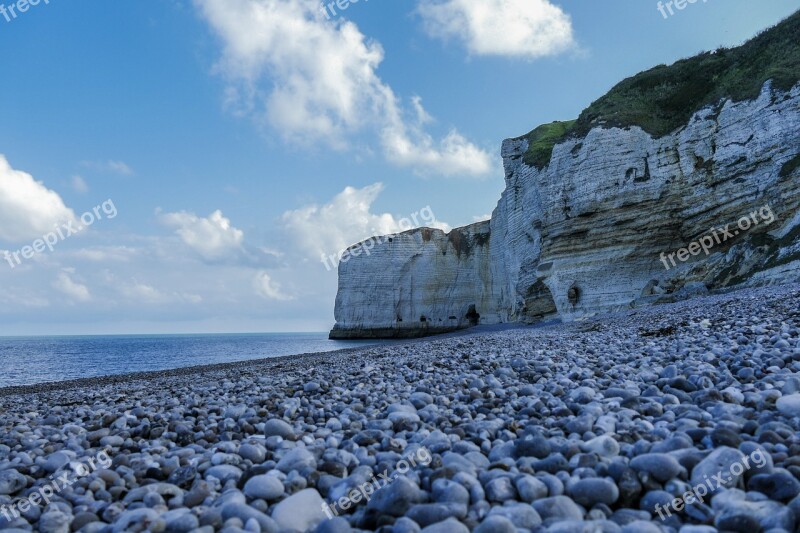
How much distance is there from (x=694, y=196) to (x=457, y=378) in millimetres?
20763

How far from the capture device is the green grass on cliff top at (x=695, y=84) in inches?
830

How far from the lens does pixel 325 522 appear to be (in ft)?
6.87

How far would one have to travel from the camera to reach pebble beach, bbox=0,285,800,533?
208 cm

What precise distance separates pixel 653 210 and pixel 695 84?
8918mm

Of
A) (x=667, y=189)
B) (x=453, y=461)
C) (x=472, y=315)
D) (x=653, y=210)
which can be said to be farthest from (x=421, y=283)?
(x=453, y=461)

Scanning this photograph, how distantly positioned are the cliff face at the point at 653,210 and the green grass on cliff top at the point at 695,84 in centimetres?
74

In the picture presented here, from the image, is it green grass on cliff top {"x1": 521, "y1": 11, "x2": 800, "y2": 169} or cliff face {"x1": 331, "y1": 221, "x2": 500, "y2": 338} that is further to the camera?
cliff face {"x1": 331, "y1": 221, "x2": 500, "y2": 338}

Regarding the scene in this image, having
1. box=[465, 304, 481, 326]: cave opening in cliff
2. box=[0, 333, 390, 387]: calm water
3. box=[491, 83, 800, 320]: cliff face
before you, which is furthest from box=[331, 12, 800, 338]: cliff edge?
box=[0, 333, 390, 387]: calm water

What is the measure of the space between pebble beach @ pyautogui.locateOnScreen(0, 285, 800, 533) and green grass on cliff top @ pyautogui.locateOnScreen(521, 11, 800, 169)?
2130cm

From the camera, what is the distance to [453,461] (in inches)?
106

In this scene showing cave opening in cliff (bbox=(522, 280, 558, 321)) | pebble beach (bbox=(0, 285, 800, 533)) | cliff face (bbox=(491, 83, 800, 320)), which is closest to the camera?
pebble beach (bbox=(0, 285, 800, 533))

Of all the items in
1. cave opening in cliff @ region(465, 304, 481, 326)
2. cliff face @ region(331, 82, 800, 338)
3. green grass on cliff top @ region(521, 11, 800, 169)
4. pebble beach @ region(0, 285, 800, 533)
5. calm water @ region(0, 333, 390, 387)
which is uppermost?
green grass on cliff top @ region(521, 11, 800, 169)

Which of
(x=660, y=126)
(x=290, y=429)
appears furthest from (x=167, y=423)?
(x=660, y=126)

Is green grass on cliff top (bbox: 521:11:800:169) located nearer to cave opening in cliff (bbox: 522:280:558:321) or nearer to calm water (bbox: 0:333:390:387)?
cave opening in cliff (bbox: 522:280:558:321)
